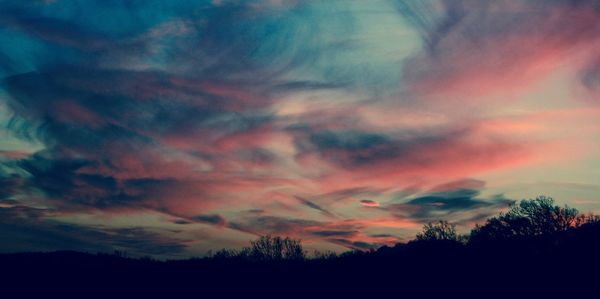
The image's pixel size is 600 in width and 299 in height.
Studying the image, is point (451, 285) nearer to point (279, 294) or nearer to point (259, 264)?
point (279, 294)

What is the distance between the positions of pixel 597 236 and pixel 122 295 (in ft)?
125

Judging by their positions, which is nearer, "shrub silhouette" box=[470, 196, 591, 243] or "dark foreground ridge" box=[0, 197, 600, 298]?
"dark foreground ridge" box=[0, 197, 600, 298]

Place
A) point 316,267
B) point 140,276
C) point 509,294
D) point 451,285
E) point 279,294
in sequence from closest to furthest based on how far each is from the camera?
point 509,294 → point 451,285 → point 279,294 → point 140,276 → point 316,267

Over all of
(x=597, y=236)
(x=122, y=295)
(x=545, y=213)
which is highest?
(x=545, y=213)

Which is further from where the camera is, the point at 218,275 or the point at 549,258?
the point at 218,275

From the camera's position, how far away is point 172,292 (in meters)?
33.2

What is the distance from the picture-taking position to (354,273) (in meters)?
37.2

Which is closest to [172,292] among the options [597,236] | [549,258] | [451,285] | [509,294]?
[451,285]

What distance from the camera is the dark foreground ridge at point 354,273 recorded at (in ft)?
94.5

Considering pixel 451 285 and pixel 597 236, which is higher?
pixel 597 236

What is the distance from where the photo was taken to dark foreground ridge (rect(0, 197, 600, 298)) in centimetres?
2881

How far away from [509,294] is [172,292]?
24.8 meters

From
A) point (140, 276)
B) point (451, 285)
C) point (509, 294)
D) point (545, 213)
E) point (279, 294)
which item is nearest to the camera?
point (509, 294)

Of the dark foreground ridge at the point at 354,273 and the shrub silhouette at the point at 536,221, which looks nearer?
the dark foreground ridge at the point at 354,273
